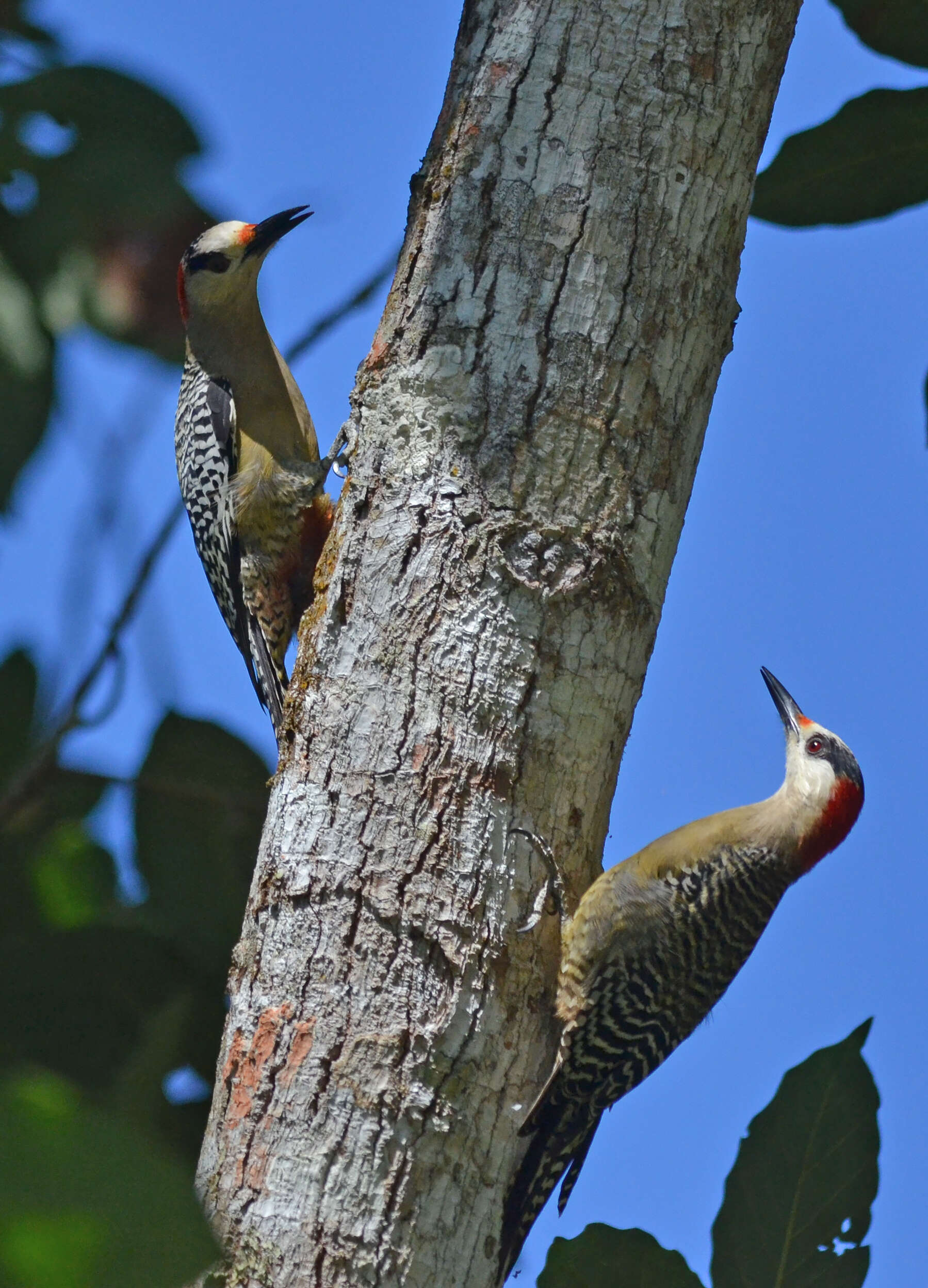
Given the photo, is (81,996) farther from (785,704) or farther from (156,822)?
(785,704)

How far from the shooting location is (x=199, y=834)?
2.48 meters

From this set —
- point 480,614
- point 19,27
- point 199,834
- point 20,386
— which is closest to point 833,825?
point 480,614

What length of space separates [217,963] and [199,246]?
3.03 metres

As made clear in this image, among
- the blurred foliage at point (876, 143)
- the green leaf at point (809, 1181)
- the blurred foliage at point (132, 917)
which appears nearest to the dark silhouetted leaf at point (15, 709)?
the blurred foliage at point (132, 917)

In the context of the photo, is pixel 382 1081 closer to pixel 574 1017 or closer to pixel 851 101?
pixel 574 1017

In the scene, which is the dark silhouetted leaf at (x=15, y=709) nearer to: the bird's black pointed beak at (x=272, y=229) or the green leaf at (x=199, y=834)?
the green leaf at (x=199, y=834)

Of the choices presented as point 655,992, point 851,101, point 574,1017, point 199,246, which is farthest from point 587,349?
point 199,246

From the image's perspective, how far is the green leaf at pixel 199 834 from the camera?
2393 mm

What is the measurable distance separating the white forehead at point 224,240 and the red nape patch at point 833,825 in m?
2.81

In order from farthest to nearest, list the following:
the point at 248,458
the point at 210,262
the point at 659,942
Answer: the point at 210,262, the point at 248,458, the point at 659,942

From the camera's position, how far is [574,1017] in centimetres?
254

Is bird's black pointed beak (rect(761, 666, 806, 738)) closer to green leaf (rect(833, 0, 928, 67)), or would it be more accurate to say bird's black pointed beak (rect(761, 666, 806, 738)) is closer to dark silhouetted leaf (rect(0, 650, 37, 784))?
green leaf (rect(833, 0, 928, 67))

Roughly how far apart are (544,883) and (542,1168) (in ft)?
1.80

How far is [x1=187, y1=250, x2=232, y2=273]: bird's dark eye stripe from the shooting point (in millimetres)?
4426
